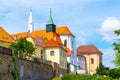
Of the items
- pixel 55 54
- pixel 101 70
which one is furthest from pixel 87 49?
pixel 55 54

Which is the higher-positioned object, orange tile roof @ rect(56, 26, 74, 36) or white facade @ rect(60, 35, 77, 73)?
orange tile roof @ rect(56, 26, 74, 36)

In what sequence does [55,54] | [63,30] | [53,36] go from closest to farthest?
[55,54] → [53,36] → [63,30]

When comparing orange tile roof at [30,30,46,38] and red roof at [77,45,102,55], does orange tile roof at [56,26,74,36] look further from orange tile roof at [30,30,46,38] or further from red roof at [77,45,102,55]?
red roof at [77,45,102,55]

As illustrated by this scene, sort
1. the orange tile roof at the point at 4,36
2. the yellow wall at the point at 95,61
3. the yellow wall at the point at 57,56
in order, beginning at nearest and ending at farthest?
the orange tile roof at the point at 4,36, the yellow wall at the point at 57,56, the yellow wall at the point at 95,61

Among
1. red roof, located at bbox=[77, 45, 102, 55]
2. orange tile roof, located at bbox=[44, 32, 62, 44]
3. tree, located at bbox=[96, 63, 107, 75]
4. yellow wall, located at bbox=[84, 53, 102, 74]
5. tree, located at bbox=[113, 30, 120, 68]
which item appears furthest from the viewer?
red roof, located at bbox=[77, 45, 102, 55]

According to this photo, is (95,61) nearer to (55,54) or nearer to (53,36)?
(53,36)

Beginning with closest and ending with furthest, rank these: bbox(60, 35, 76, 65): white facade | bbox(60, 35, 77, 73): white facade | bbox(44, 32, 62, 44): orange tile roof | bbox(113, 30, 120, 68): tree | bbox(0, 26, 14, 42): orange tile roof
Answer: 1. bbox(113, 30, 120, 68): tree
2. bbox(0, 26, 14, 42): orange tile roof
3. bbox(44, 32, 62, 44): orange tile roof
4. bbox(60, 35, 77, 73): white facade
5. bbox(60, 35, 76, 65): white facade

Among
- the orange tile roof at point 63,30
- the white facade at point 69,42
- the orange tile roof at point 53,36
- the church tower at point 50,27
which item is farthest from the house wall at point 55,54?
the orange tile roof at point 63,30

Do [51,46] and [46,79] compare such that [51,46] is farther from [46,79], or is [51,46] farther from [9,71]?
[9,71]

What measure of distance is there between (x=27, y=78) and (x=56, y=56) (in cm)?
3785

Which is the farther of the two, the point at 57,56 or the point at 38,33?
the point at 38,33

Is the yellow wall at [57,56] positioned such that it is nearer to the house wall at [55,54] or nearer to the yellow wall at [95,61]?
the house wall at [55,54]

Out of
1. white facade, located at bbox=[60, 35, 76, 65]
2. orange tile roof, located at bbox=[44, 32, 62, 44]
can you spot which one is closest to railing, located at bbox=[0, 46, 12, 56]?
orange tile roof, located at bbox=[44, 32, 62, 44]

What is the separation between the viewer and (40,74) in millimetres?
60812
